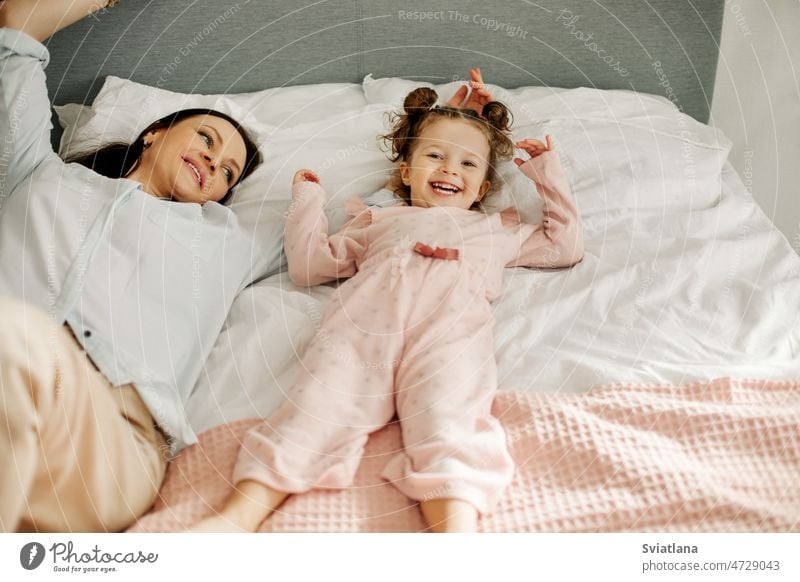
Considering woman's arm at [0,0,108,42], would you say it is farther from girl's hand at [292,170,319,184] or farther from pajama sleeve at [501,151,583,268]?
pajama sleeve at [501,151,583,268]

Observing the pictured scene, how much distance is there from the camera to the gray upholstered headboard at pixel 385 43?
4.84 ft

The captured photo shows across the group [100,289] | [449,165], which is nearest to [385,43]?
[449,165]

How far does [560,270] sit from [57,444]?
0.75 m

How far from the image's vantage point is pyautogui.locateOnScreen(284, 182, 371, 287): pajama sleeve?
3.60 feet

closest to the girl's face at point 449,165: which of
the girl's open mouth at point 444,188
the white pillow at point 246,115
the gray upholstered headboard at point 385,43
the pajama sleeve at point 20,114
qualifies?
the girl's open mouth at point 444,188

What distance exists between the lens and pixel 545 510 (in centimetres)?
80

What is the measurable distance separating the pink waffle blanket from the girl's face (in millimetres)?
397

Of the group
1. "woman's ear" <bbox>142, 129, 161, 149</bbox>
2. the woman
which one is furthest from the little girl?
"woman's ear" <bbox>142, 129, 161, 149</bbox>

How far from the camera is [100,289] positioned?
3.04 feet

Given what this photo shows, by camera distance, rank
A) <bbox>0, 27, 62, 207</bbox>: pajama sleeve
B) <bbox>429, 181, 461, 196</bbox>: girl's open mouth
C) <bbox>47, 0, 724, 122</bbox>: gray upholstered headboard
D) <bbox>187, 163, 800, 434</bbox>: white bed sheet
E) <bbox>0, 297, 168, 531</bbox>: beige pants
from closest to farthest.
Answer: <bbox>0, 297, 168, 531</bbox>: beige pants < <bbox>187, 163, 800, 434</bbox>: white bed sheet < <bbox>0, 27, 62, 207</bbox>: pajama sleeve < <bbox>429, 181, 461, 196</bbox>: girl's open mouth < <bbox>47, 0, 724, 122</bbox>: gray upholstered headboard

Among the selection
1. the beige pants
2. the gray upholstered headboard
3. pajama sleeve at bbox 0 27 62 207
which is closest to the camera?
the beige pants
